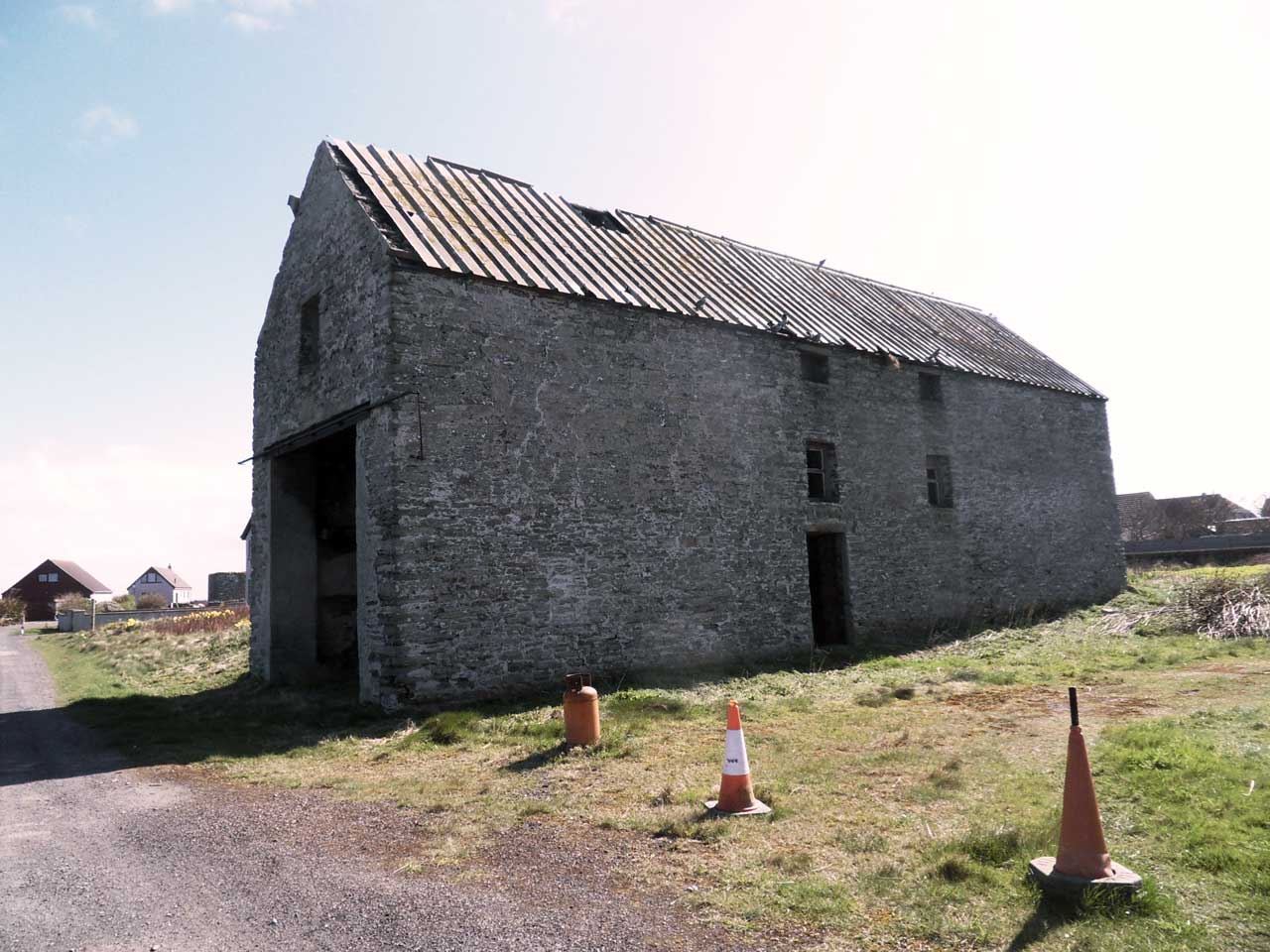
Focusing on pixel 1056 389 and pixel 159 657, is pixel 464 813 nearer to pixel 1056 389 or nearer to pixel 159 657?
pixel 159 657

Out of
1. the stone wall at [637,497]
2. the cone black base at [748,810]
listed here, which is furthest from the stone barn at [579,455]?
the cone black base at [748,810]

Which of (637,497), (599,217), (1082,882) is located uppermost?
(599,217)

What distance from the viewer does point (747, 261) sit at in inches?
746

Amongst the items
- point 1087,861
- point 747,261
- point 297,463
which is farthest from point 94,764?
point 747,261

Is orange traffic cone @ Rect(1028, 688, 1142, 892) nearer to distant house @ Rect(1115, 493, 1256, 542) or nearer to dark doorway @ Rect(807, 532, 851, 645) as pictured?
dark doorway @ Rect(807, 532, 851, 645)

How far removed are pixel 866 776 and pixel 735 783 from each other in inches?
62.5

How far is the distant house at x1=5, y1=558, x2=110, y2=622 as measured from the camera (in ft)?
193

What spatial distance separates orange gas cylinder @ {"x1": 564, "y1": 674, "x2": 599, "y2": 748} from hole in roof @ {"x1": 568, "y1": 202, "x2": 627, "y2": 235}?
1055 cm

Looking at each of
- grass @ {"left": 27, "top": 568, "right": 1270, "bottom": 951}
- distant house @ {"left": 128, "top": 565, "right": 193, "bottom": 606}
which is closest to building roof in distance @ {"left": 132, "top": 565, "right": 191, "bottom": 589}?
distant house @ {"left": 128, "top": 565, "right": 193, "bottom": 606}

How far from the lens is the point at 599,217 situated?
16.5 meters

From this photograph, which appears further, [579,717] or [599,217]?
[599,217]

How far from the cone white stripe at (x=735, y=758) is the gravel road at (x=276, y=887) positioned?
1099 mm

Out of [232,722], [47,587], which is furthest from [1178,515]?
[47,587]

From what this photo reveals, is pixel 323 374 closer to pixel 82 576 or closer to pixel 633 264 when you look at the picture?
pixel 633 264
